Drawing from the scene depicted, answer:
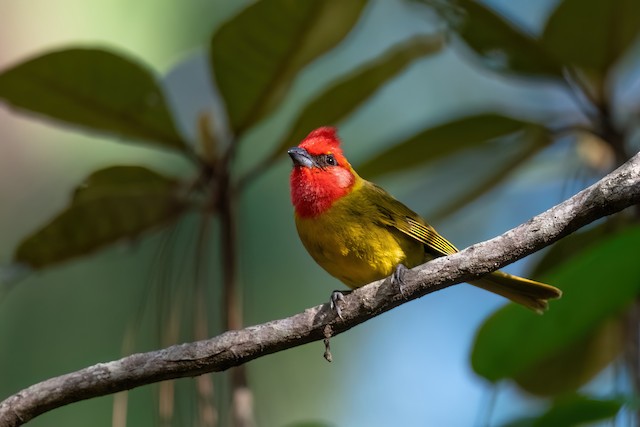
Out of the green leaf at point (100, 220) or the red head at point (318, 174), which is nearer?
the green leaf at point (100, 220)

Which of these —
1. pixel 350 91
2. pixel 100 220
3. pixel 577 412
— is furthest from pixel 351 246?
pixel 577 412

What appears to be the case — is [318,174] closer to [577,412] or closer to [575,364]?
[575,364]

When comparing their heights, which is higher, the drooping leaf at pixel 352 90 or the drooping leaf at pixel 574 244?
the drooping leaf at pixel 352 90

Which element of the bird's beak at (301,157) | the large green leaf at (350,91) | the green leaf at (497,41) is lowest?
the bird's beak at (301,157)

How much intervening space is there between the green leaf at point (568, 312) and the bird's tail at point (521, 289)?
0.10 metres

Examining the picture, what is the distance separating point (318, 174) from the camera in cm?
277

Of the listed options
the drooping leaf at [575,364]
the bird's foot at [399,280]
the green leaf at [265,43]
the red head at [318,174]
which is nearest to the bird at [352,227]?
the red head at [318,174]

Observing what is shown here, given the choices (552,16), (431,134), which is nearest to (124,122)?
(431,134)

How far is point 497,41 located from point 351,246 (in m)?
0.73

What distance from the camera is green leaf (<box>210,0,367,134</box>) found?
8.13 feet

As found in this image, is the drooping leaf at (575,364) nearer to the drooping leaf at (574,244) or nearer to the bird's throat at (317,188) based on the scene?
the drooping leaf at (574,244)

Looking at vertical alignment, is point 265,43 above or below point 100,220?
above

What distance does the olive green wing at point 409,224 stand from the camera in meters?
2.70

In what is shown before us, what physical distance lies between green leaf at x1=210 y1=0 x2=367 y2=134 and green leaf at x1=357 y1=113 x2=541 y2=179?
42cm
